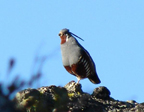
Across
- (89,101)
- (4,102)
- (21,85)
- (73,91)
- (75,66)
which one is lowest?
(4,102)

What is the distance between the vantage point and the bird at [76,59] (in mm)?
7164

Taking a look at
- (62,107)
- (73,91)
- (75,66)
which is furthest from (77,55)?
(62,107)

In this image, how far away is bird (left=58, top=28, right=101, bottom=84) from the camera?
7164 millimetres

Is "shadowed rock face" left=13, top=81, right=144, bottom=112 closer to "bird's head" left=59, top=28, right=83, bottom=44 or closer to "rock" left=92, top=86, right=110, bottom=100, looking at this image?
"rock" left=92, top=86, right=110, bottom=100

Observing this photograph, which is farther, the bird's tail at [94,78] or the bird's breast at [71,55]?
the bird's tail at [94,78]

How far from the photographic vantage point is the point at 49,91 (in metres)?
5.30

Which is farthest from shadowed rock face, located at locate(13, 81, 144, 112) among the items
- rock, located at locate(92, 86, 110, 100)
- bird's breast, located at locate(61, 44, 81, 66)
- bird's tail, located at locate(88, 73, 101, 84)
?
bird's tail, located at locate(88, 73, 101, 84)

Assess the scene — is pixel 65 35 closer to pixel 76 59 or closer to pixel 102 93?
pixel 76 59

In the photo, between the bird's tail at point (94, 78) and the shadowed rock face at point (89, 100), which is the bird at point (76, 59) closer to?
the bird's tail at point (94, 78)

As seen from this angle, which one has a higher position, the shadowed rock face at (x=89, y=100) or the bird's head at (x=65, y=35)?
the bird's head at (x=65, y=35)

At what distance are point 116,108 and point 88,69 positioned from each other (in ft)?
6.91

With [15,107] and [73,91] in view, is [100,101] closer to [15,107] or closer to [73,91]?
[73,91]

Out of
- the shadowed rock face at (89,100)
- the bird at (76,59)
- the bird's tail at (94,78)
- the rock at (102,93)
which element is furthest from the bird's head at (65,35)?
the rock at (102,93)

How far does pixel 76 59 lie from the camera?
7.18 meters
